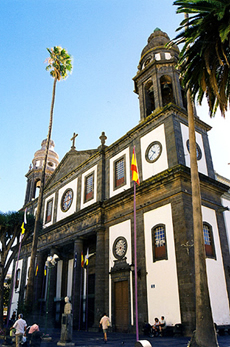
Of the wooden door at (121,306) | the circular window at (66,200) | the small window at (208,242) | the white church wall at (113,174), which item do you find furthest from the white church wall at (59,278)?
the small window at (208,242)

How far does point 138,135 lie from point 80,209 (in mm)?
9242

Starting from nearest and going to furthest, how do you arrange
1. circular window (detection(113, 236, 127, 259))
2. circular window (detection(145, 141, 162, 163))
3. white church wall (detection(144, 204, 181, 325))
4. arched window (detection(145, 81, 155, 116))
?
white church wall (detection(144, 204, 181, 325)) → circular window (detection(113, 236, 127, 259)) → circular window (detection(145, 141, 162, 163)) → arched window (detection(145, 81, 155, 116))

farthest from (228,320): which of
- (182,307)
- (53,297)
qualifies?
(53,297)

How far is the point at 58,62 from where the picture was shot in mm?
24953

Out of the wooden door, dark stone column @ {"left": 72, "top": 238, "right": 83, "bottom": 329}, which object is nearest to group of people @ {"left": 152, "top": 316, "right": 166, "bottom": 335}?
the wooden door

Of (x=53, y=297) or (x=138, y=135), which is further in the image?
(x=53, y=297)

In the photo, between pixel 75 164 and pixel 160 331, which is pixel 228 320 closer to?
pixel 160 331

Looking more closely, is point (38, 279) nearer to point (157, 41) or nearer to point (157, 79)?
point (157, 79)

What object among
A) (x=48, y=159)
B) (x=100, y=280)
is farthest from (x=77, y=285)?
(x=48, y=159)

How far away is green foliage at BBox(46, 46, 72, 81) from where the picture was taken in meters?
24.8

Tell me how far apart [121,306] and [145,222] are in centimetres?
596

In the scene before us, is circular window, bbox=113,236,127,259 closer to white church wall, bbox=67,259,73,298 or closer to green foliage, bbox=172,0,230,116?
white church wall, bbox=67,259,73,298

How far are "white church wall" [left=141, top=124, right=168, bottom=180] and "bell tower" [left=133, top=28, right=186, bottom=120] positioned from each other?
264cm

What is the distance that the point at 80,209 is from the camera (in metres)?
27.8
